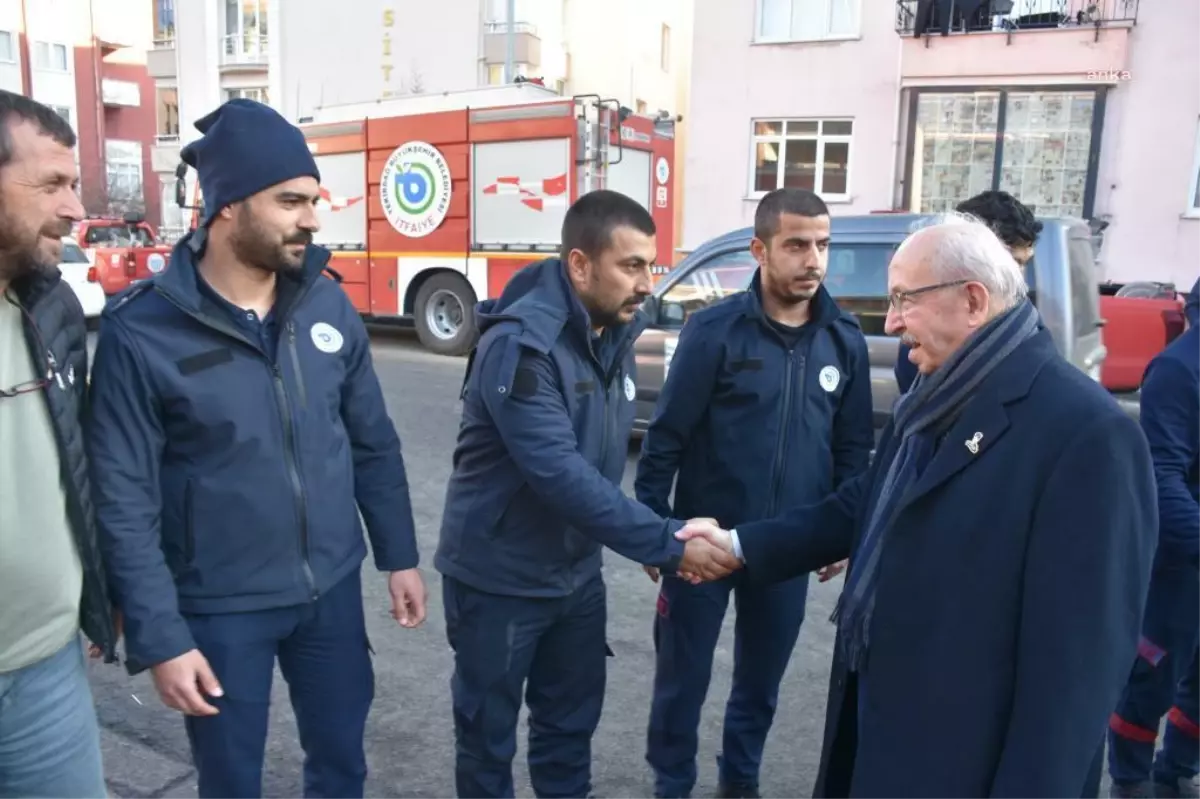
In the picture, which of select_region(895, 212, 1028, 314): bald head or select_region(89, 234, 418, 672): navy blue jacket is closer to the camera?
select_region(895, 212, 1028, 314): bald head

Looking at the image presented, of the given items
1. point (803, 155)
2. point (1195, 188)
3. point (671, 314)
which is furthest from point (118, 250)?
point (1195, 188)

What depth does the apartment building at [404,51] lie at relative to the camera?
23875 mm

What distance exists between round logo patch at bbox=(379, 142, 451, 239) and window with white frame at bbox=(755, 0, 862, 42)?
8.18 m

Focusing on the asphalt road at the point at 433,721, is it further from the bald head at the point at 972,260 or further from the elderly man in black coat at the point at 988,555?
the bald head at the point at 972,260

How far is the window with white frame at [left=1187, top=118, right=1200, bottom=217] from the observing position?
51.0ft

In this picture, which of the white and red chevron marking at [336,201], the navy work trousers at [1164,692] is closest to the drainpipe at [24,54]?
the white and red chevron marking at [336,201]

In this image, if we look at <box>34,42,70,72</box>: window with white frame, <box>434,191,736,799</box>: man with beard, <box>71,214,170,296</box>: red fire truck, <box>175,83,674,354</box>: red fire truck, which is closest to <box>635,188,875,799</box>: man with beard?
<box>434,191,736,799</box>: man with beard

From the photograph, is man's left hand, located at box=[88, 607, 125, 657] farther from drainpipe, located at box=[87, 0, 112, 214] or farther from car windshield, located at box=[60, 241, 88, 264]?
drainpipe, located at box=[87, 0, 112, 214]

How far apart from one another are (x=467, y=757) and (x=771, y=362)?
59.0 inches

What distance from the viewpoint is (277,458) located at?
224cm

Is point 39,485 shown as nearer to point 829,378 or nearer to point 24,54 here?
point 829,378

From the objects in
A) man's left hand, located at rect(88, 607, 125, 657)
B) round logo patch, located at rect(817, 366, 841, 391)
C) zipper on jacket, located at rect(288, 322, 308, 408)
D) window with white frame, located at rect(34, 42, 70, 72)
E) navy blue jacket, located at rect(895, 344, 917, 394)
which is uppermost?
window with white frame, located at rect(34, 42, 70, 72)

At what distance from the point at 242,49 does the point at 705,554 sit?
31.0 meters

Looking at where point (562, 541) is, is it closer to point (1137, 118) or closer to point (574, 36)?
point (1137, 118)
